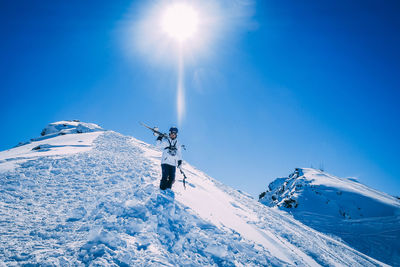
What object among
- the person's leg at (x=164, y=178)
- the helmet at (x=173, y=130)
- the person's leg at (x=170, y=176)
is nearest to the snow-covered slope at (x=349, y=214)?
the person's leg at (x=170, y=176)

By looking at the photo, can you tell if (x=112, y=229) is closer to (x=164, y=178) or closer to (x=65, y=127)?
(x=164, y=178)

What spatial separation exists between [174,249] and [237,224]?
13.0ft

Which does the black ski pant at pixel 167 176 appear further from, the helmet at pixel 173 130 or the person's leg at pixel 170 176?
the helmet at pixel 173 130

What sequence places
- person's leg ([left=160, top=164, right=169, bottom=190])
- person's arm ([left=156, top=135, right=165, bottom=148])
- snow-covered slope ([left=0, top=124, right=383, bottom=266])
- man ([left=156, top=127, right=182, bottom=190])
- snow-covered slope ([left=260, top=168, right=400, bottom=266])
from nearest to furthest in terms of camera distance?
snow-covered slope ([left=0, top=124, right=383, bottom=266]) < person's leg ([left=160, top=164, right=169, bottom=190]) < man ([left=156, top=127, right=182, bottom=190]) < person's arm ([left=156, top=135, right=165, bottom=148]) < snow-covered slope ([left=260, top=168, right=400, bottom=266])

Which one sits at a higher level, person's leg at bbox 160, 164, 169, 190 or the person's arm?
the person's arm

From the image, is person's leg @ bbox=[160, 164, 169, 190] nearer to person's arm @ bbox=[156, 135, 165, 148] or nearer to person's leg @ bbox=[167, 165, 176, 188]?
person's leg @ bbox=[167, 165, 176, 188]

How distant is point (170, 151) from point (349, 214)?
59.3 meters

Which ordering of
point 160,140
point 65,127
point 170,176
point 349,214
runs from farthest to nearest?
point 65,127, point 349,214, point 160,140, point 170,176

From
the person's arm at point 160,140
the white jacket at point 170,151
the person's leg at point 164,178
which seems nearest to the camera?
the person's leg at point 164,178

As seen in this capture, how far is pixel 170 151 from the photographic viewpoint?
856 centimetres

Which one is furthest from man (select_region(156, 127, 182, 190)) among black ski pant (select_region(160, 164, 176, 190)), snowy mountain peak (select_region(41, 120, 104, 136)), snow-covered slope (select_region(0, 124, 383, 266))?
snowy mountain peak (select_region(41, 120, 104, 136))

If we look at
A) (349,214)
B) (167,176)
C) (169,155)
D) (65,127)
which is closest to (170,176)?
(167,176)

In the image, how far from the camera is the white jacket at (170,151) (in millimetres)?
8445

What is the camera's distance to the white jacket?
8.45 m
